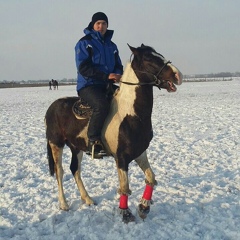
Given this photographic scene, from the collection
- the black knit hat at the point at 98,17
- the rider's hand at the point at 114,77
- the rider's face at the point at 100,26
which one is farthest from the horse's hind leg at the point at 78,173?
the black knit hat at the point at 98,17

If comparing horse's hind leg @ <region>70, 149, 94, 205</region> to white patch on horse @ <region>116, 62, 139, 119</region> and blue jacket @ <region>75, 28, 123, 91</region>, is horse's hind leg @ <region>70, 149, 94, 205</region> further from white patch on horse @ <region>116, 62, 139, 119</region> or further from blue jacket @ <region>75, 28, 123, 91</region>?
white patch on horse @ <region>116, 62, 139, 119</region>

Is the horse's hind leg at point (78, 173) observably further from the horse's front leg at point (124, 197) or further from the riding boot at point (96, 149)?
the horse's front leg at point (124, 197)

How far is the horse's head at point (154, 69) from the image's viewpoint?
4.19 m

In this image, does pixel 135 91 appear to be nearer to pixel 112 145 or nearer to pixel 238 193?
pixel 112 145

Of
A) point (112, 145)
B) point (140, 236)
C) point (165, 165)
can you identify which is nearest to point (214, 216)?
point (140, 236)

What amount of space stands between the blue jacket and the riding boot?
3.25 feet

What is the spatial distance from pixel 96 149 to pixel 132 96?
110 centimetres

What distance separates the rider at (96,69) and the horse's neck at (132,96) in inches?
7.7

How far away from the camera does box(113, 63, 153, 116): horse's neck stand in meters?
4.57

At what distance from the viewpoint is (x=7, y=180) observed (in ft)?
21.5

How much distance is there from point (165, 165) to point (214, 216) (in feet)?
9.23

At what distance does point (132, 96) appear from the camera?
4.65 metres

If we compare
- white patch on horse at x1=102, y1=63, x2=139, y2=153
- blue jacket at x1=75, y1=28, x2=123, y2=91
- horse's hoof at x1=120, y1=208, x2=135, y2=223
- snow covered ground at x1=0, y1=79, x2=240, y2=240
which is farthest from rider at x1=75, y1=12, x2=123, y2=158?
snow covered ground at x1=0, y1=79, x2=240, y2=240

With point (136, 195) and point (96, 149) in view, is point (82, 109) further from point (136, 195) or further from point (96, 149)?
point (136, 195)
